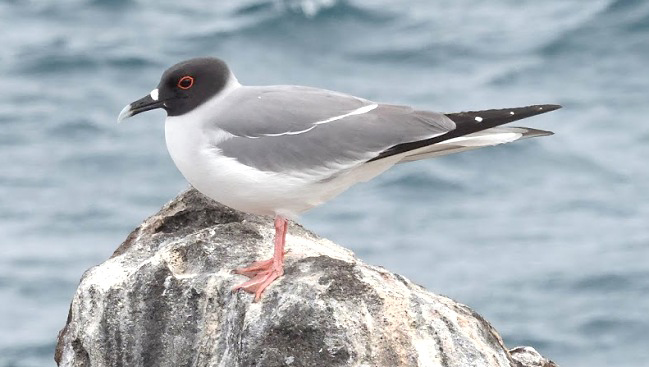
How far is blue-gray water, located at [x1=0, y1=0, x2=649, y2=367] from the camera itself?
714 inches

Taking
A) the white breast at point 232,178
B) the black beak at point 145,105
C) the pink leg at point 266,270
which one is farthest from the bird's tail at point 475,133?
the black beak at point 145,105

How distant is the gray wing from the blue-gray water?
32.5 ft

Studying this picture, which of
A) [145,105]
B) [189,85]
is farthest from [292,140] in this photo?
[145,105]

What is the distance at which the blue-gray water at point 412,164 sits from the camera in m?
18.1

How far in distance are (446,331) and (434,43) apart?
17751 millimetres

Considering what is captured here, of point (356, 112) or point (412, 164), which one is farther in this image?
point (412, 164)

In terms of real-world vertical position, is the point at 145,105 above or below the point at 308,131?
above

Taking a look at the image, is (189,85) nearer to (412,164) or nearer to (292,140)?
(292,140)

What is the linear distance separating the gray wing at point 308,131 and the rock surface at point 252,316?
480mm

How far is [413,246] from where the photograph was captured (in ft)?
61.9

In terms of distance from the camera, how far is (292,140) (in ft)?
24.8

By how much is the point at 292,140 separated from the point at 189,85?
723 millimetres

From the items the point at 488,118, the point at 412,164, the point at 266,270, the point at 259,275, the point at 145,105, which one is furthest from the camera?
the point at 412,164

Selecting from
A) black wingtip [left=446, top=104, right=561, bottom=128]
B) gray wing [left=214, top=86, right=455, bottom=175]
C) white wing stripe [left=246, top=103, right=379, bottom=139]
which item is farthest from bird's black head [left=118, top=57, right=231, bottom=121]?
black wingtip [left=446, top=104, right=561, bottom=128]
